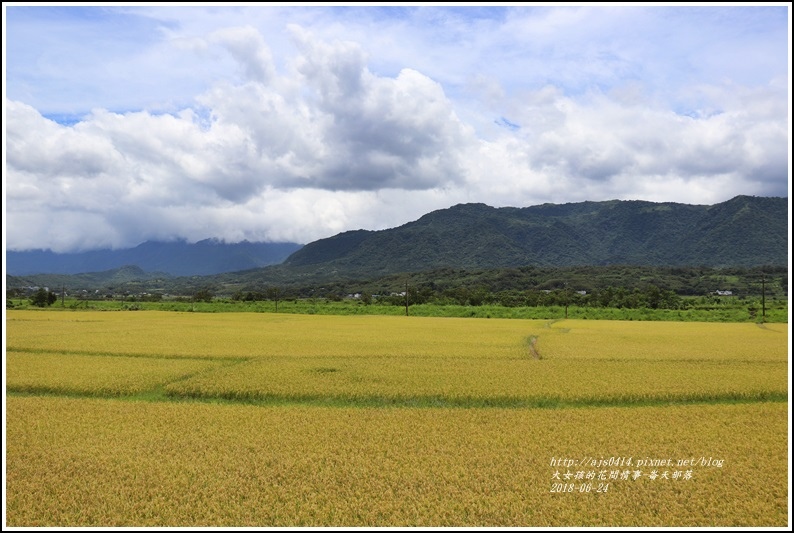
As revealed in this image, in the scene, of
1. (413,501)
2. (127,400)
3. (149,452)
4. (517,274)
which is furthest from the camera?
(517,274)

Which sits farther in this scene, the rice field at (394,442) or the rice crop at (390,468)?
the rice field at (394,442)

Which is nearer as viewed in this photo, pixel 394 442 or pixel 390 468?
pixel 390 468

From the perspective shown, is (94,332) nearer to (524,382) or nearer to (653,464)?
(524,382)

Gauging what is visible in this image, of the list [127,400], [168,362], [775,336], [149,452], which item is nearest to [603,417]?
[149,452]

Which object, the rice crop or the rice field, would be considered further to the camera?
the rice field

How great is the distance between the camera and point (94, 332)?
1522 inches

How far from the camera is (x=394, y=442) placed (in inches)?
475

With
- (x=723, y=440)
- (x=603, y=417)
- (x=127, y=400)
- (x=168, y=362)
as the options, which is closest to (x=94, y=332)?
(x=168, y=362)

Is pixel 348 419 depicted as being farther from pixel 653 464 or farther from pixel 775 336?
pixel 775 336

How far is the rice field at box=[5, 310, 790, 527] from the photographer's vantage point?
867cm

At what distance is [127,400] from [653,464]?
16.2m

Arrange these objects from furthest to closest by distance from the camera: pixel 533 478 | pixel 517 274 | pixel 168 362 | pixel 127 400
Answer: pixel 517 274
pixel 168 362
pixel 127 400
pixel 533 478

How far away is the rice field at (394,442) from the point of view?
8.67 meters

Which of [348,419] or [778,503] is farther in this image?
[348,419]
